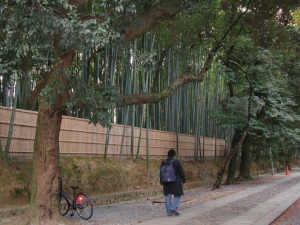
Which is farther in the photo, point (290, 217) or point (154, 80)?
point (154, 80)

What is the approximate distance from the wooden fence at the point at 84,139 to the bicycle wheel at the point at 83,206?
2.28 metres

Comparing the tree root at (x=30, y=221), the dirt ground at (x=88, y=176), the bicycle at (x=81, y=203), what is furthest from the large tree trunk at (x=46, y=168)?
the dirt ground at (x=88, y=176)

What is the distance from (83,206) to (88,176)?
3.02 meters

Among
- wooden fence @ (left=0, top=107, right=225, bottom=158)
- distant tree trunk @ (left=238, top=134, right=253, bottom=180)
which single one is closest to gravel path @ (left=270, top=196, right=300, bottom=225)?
wooden fence @ (left=0, top=107, right=225, bottom=158)

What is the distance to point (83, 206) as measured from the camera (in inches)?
271

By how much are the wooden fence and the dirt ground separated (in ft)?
0.94

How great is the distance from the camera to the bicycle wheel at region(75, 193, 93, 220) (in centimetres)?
688

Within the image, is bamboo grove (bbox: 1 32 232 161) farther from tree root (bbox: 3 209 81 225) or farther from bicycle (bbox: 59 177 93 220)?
tree root (bbox: 3 209 81 225)

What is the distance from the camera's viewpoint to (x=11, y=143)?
802 centimetres

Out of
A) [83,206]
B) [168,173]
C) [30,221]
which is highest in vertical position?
[168,173]

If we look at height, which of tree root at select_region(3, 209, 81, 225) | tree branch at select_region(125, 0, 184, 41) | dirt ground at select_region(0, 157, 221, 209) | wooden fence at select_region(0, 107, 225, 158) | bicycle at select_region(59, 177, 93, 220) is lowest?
tree root at select_region(3, 209, 81, 225)

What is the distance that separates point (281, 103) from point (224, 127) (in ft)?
9.29

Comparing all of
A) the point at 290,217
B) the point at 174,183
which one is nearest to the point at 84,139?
the point at 174,183

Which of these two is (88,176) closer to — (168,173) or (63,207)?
(63,207)
